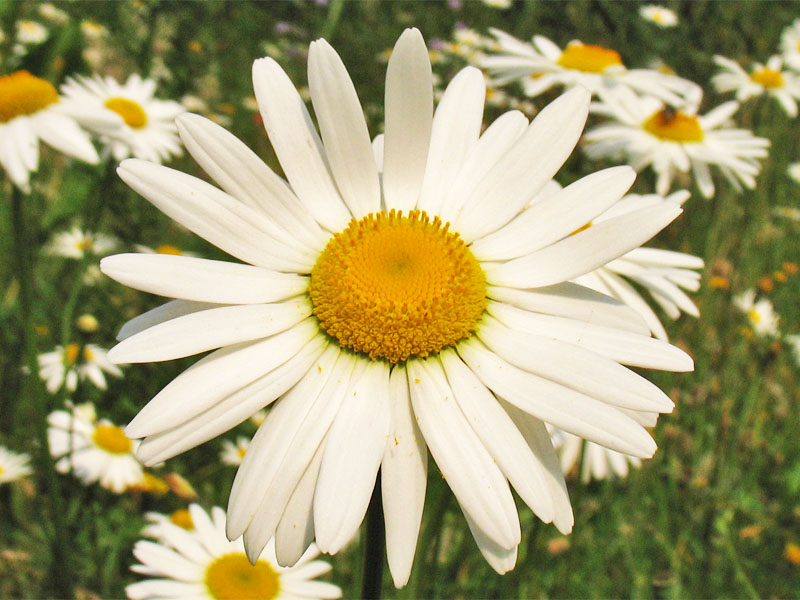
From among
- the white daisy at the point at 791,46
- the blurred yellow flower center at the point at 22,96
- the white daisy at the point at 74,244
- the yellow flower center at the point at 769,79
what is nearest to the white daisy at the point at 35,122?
the blurred yellow flower center at the point at 22,96

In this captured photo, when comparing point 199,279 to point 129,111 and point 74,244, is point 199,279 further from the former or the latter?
point 74,244

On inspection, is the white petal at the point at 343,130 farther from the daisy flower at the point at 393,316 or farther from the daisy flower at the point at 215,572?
the daisy flower at the point at 215,572

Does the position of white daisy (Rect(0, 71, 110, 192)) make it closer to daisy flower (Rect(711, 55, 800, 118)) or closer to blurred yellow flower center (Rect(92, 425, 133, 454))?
blurred yellow flower center (Rect(92, 425, 133, 454))

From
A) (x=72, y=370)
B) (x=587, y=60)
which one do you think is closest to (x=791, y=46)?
(x=587, y=60)

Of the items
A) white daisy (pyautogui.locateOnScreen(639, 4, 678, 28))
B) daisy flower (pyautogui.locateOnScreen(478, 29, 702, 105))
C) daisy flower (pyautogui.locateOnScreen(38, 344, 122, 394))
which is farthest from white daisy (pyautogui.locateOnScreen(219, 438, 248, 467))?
white daisy (pyautogui.locateOnScreen(639, 4, 678, 28))

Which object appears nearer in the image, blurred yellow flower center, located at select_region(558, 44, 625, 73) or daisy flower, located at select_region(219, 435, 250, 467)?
daisy flower, located at select_region(219, 435, 250, 467)

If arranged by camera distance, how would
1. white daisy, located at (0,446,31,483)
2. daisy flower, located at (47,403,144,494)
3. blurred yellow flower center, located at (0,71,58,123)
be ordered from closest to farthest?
blurred yellow flower center, located at (0,71,58,123)
white daisy, located at (0,446,31,483)
daisy flower, located at (47,403,144,494)
